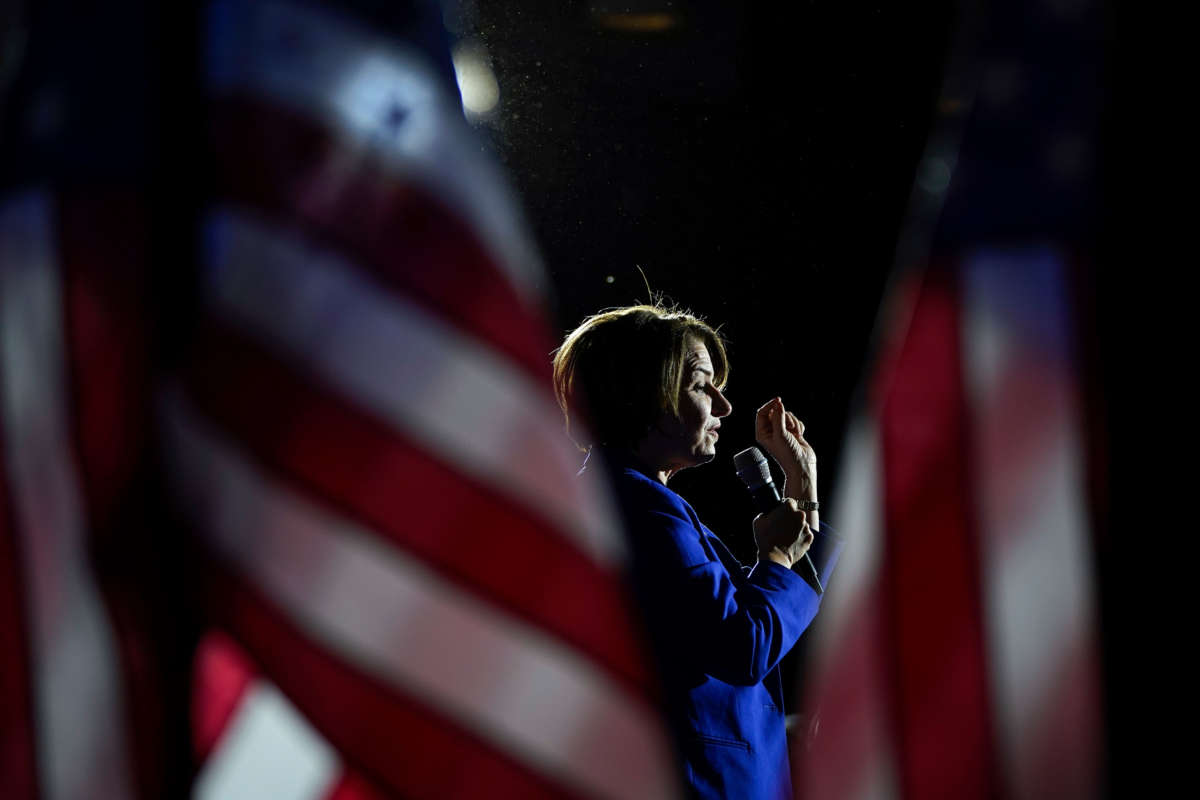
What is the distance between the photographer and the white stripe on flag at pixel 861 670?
84cm

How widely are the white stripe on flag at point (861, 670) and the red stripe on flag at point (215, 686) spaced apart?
1.48ft

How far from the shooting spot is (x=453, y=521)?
832 millimetres

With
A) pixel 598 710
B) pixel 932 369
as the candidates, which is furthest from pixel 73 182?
pixel 932 369

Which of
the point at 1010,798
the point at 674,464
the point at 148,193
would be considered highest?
the point at 148,193

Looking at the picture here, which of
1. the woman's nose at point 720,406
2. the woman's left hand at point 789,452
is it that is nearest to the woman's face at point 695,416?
the woman's nose at point 720,406

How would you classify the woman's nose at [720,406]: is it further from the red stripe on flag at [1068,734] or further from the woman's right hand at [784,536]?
the red stripe on flag at [1068,734]

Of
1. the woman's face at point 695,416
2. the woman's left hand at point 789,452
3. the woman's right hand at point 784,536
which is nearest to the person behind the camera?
the woman's right hand at point 784,536

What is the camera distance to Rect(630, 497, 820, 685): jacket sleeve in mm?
1422

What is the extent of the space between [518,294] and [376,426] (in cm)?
16

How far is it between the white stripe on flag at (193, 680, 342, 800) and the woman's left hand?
1272mm

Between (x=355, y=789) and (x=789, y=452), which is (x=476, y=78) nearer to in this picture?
(x=789, y=452)

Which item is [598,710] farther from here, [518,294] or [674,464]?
[674,464]

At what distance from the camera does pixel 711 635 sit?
1419 mm

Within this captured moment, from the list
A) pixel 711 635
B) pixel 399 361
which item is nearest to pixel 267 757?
pixel 399 361
